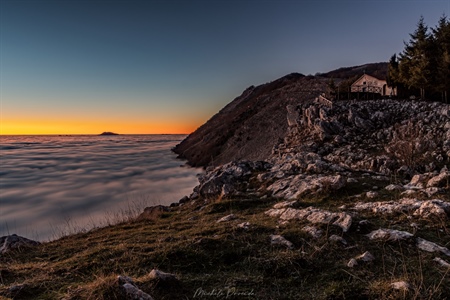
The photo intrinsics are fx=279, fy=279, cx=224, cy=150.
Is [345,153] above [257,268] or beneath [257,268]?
above

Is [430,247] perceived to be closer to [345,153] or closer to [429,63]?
[345,153]

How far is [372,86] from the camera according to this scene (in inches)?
1970

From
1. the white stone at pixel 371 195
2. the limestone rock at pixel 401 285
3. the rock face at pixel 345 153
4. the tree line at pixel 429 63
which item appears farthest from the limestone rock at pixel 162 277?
the tree line at pixel 429 63

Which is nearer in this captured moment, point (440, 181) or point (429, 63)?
point (440, 181)

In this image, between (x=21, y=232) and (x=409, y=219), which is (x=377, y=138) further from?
(x=21, y=232)

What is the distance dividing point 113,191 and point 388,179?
34.0 metres

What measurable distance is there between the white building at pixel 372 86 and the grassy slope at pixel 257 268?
46.1 metres

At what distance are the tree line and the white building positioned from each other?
19.0 feet

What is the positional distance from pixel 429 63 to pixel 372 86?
12.9m

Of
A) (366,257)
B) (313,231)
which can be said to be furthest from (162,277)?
(313,231)

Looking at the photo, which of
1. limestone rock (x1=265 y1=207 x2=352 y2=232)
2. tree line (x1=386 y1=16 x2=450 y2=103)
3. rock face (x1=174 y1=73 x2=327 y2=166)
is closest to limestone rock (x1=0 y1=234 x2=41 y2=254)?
limestone rock (x1=265 y1=207 x2=352 y2=232)

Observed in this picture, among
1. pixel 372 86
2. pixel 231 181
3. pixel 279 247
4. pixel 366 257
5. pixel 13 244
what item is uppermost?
pixel 372 86

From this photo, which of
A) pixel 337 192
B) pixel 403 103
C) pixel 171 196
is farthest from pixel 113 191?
pixel 403 103

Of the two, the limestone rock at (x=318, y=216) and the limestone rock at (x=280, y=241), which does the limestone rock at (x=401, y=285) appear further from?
the limestone rock at (x=318, y=216)
